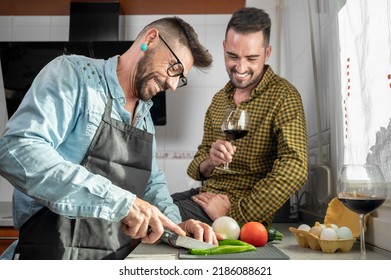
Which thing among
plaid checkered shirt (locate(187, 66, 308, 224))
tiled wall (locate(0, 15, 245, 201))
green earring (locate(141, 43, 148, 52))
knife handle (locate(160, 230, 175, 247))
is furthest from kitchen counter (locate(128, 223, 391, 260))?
tiled wall (locate(0, 15, 245, 201))

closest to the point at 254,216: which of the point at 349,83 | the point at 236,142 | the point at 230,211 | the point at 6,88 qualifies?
the point at 230,211

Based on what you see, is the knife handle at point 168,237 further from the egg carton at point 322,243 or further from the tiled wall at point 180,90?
the tiled wall at point 180,90

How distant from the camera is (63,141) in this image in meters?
0.49

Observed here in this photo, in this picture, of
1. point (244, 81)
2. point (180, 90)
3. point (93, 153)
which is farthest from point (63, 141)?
point (180, 90)

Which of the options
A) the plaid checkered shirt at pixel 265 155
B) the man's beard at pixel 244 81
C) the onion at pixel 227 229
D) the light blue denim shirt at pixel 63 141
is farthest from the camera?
the man's beard at pixel 244 81

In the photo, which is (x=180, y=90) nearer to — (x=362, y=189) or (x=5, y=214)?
(x=5, y=214)

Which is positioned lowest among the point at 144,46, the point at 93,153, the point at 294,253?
the point at 294,253

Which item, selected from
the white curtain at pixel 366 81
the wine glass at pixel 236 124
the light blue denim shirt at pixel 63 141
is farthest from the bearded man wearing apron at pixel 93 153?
the white curtain at pixel 366 81

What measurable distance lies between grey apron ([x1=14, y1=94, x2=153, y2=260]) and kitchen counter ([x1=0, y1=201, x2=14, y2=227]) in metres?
0.40

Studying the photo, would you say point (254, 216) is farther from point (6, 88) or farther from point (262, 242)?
point (6, 88)

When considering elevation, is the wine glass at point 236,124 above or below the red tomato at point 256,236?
above

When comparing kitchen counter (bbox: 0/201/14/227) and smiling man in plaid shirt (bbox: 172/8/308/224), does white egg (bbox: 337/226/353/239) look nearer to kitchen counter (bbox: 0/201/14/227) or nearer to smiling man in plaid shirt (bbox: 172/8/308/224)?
smiling man in plaid shirt (bbox: 172/8/308/224)

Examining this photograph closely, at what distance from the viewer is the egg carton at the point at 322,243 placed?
446mm

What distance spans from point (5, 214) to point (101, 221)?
0.45 meters
